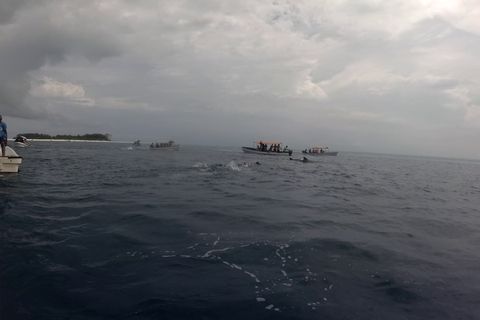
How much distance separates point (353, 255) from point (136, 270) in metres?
5.78

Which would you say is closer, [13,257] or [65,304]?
[65,304]

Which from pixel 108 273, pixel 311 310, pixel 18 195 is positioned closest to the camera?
pixel 311 310

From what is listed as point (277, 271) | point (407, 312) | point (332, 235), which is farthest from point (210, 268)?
point (332, 235)

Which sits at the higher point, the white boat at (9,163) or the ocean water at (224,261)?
the white boat at (9,163)

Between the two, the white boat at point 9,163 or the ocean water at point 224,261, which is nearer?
the ocean water at point 224,261

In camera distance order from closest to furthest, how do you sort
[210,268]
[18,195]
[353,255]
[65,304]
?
[65,304]
[210,268]
[353,255]
[18,195]

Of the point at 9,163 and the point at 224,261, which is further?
the point at 9,163

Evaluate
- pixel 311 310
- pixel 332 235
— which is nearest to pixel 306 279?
pixel 311 310

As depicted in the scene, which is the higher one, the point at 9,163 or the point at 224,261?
the point at 9,163

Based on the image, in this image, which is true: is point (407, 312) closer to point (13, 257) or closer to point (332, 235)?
point (332, 235)

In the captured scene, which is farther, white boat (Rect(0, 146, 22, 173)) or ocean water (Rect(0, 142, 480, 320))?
white boat (Rect(0, 146, 22, 173))

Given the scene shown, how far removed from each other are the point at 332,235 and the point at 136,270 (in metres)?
6.57

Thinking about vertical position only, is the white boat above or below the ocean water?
above

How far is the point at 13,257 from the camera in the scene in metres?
6.52
